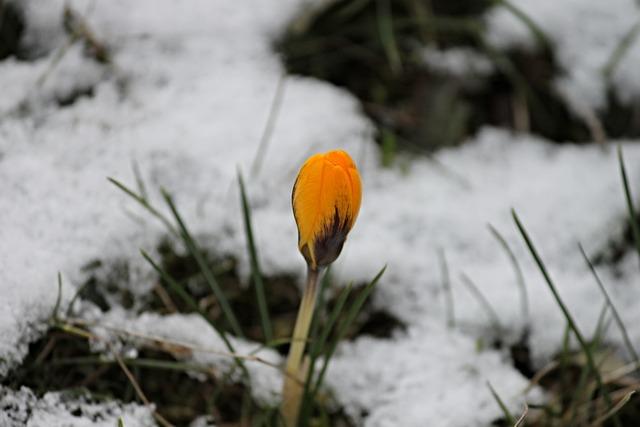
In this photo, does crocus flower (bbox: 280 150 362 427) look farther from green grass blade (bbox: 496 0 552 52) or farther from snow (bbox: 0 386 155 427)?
green grass blade (bbox: 496 0 552 52)

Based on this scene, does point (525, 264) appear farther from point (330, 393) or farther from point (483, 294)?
point (330, 393)

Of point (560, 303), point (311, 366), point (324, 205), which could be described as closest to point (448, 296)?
point (560, 303)

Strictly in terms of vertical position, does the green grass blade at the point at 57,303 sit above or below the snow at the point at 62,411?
above

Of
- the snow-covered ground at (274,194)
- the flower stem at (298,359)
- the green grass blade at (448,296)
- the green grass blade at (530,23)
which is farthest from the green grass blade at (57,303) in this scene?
the green grass blade at (530,23)

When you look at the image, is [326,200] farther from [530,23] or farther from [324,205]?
[530,23]

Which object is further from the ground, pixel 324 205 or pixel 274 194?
pixel 324 205

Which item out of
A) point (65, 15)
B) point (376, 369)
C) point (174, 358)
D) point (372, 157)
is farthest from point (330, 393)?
point (65, 15)

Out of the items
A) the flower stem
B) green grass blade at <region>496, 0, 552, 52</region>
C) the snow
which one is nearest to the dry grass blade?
the snow

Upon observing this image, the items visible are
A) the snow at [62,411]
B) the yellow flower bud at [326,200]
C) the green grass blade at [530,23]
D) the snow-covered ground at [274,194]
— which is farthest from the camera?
the green grass blade at [530,23]

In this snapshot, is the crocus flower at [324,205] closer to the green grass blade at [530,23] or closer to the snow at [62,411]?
the snow at [62,411]
